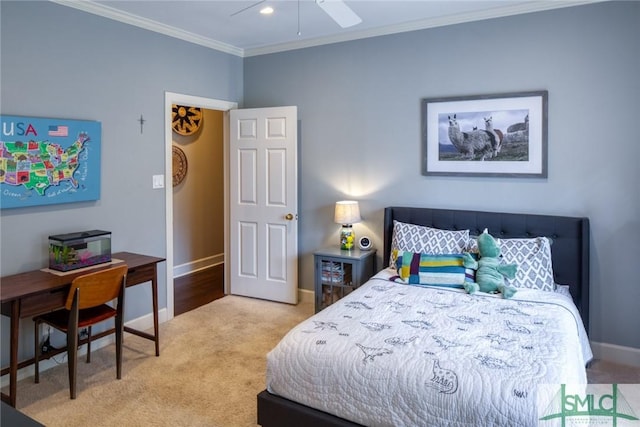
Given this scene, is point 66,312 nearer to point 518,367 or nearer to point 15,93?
point 15,93

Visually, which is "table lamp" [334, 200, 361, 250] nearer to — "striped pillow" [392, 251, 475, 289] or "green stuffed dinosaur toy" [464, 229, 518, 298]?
"striped pillow" [392, 251, 475, 289]

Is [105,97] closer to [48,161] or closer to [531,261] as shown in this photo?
[48,161]

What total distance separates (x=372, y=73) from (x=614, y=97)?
6.42 ft

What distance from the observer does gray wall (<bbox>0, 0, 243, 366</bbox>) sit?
309 centimetres

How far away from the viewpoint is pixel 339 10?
2678 mm

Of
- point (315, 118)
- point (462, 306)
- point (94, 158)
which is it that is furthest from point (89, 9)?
point (462, 306)

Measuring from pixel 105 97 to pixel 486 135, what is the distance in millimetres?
3100

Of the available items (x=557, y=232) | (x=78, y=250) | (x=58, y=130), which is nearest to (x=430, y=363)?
Answer: (x=557, y=232)

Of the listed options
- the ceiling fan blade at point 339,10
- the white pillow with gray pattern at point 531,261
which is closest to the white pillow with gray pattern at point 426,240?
the white pillow with gray pattern at point 531,261

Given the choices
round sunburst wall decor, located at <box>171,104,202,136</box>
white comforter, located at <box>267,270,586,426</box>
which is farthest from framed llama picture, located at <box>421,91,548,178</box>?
round sunburst wall decor, located at <box>171,104,202,136</box>

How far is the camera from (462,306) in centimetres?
285

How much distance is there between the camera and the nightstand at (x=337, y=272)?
4121 millimetres

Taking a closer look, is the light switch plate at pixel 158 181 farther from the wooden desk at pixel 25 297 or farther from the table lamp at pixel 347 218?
the table lamp at pixel 347 218

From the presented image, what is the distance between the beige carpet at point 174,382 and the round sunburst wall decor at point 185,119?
264 centimetres
